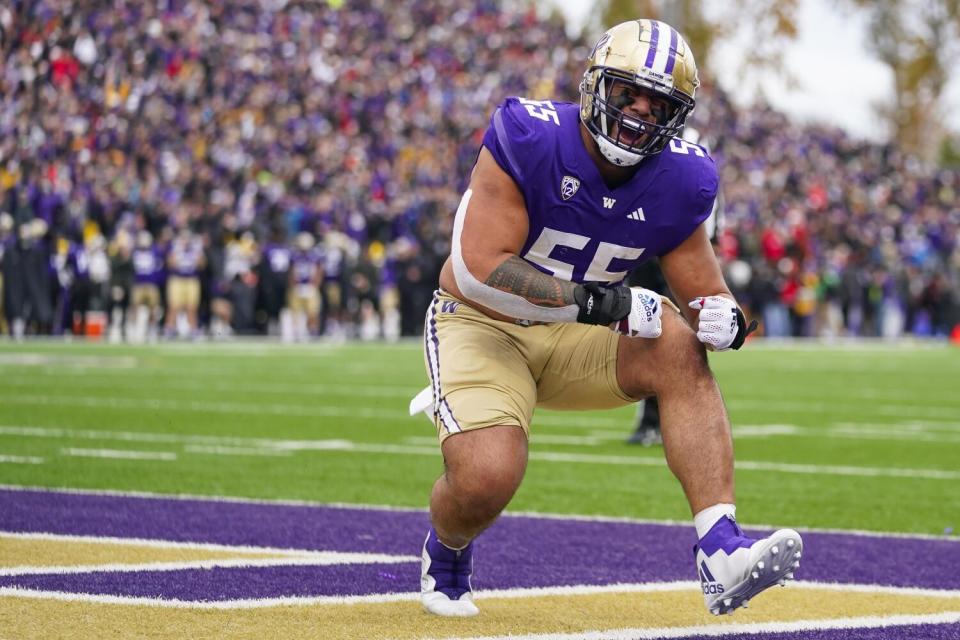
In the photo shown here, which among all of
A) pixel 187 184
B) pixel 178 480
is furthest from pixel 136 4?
pixel 178 480

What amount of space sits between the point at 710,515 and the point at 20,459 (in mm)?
5227

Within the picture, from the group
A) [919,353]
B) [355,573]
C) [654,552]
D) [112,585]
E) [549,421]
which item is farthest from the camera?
[919,353]

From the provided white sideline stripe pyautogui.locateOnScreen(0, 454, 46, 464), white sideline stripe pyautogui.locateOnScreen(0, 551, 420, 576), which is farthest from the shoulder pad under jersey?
white sideline stripe pyautogui.locateOnScreen(0, 454, 46, 464)

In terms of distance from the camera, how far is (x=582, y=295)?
4453 millimetres

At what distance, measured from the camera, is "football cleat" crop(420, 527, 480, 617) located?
4617 millimetres

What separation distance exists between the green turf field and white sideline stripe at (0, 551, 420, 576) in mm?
1673

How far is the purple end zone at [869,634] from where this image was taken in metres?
4.36

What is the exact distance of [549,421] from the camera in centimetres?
1205

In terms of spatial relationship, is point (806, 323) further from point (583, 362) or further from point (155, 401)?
point (583, 362)

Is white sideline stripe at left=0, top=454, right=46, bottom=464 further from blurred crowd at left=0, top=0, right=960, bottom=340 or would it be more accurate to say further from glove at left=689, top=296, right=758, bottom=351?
blurred crowd at left=0, top=0, right=960, bottom=340

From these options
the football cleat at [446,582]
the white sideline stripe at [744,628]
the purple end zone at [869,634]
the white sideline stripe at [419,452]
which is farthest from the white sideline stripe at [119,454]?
the purple end zone at [869,634]

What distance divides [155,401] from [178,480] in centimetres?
491

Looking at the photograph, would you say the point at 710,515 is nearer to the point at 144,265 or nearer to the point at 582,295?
the point at 582,295

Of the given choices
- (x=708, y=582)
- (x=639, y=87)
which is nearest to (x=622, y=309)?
(x=639, y=87)
